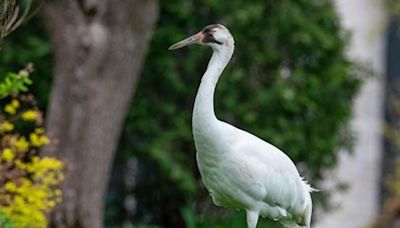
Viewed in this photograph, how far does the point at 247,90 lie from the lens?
1262 cm

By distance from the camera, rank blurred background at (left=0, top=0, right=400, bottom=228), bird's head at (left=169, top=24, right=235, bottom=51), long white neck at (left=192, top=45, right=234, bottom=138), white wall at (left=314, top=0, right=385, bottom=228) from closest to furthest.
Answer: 1. long white neck at (left=192, top=45, right=234, bottom=138)
2. bird's head at (left=169, top=24, right=235, bottom=51)
3. blurred background at (left=0, top=0, right=400, bottom=228)
4. white wall at (left=314, top=0, right=385, bottom=228)

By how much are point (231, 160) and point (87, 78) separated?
144 inches

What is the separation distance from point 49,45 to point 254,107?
209cm

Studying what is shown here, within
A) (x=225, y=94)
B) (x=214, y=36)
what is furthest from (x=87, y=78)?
(x=214, y=36)

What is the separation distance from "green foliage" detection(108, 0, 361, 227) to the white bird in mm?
5036

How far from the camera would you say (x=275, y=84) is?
1246cm

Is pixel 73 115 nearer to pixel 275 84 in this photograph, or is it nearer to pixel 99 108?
pixel 99 108

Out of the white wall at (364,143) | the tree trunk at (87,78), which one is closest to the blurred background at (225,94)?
the tree trunk at (87,78)

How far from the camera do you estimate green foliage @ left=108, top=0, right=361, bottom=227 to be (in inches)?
485

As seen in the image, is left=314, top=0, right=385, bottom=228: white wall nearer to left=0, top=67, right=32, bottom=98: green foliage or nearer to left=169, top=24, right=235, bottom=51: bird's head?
left=0, top=67, right=32, bottom=98: green foliage

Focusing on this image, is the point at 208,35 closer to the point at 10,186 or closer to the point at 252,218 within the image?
the point at 252,218

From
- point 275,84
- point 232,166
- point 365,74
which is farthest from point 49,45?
point 232,166

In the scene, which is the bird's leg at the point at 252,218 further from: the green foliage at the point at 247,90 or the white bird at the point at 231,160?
the green foliage at the point at 247,90

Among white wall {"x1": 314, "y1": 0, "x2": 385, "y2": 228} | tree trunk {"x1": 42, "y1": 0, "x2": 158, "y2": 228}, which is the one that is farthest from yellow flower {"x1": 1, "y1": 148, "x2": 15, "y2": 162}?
white wall {"x1": 314, "y1": 0, "x2": 385, "y2": 228}
